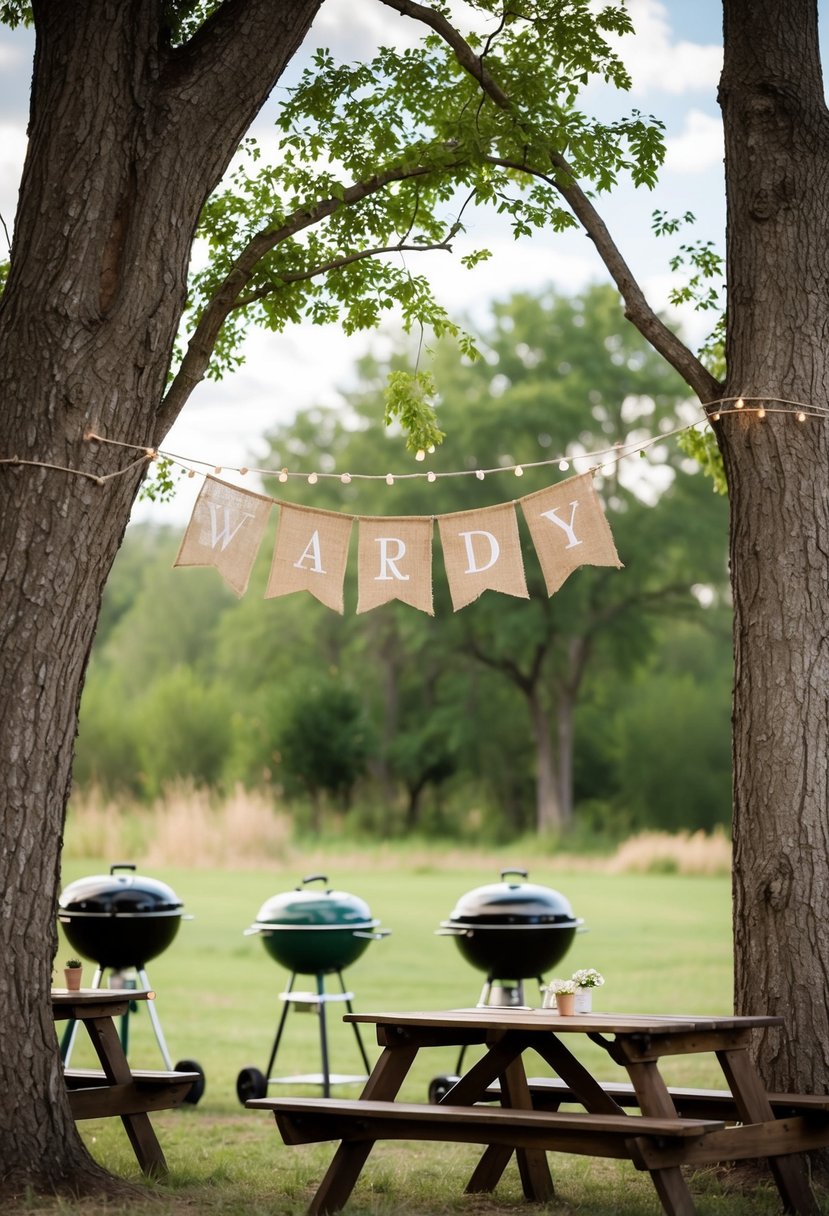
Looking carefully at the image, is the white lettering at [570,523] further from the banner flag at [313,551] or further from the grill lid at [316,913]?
the grill lid at [316,913]

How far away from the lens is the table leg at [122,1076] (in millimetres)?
5422

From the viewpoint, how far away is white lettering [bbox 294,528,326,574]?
566 cm

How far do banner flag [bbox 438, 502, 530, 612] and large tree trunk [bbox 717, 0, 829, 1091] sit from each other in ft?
2.87

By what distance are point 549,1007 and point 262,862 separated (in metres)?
13.0

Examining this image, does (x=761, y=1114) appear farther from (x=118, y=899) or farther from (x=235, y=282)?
(x=118, y=899)

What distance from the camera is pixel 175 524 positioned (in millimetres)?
57500

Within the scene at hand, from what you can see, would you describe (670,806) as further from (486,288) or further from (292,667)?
(486,288)

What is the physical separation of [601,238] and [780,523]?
1.61 metres

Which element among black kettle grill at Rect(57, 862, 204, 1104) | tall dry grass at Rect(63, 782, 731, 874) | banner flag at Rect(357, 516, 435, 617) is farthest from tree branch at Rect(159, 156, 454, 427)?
tall dry grass at Rect(63, 782, 731, 874)

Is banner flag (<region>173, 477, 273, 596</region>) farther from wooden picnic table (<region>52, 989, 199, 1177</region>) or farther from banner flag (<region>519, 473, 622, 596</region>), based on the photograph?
wooden picnic table (<region>52, 989, 199, 1177</region>)

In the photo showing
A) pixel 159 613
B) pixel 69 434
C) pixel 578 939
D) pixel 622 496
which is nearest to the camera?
pixel 69 434

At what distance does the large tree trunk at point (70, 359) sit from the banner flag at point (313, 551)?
2.22 feet

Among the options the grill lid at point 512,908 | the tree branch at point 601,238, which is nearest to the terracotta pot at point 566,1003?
the tree branch at point 601,238

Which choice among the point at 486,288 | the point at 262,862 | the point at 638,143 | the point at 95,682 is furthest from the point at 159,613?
the point at 638,143
